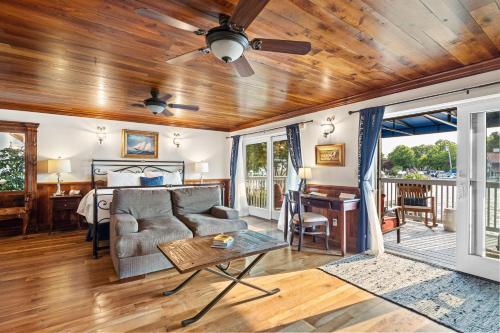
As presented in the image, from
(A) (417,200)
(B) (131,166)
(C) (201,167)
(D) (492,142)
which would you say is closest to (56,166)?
(B) (131,166)

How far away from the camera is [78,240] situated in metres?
4.34

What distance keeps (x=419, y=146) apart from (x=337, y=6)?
5.35m

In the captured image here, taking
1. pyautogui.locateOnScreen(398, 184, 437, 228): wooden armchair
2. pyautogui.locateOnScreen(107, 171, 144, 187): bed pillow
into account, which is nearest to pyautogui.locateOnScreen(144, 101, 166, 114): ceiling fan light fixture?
pyautogui.locateOnScreen(107, 171, 144, 187): bed pillow

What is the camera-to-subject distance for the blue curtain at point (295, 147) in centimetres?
488

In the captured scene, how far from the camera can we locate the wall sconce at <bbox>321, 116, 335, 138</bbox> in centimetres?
434

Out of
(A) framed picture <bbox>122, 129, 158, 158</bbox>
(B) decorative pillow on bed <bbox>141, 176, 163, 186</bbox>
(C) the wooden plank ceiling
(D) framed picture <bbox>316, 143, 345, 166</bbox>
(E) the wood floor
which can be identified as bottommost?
(E) the wood floor

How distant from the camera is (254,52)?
2.53 meters

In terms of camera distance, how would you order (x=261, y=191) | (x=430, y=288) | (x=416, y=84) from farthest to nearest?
(x=261, y=191), (x=416, y=84), (x=430, y=288)

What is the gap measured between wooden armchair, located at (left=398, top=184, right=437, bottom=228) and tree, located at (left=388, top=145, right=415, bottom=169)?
1.14 meters

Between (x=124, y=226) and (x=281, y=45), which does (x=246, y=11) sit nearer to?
(x=281, y=45)

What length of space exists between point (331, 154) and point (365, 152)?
2.12ft

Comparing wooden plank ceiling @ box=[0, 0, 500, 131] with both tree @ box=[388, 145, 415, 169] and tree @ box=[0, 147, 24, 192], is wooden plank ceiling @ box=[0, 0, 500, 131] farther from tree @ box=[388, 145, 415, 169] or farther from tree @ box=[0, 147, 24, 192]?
tree @ box=[388, 145, 415, 169]

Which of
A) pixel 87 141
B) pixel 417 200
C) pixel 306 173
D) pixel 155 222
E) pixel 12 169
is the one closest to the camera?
pixel 155 222

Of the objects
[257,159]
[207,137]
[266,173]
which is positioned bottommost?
[266,173]
